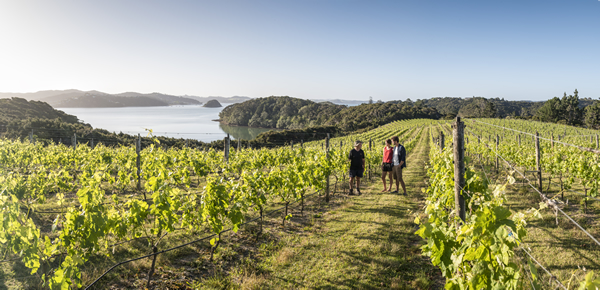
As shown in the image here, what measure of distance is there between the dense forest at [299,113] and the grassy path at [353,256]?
89175 mm

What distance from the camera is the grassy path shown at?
369 centimetres

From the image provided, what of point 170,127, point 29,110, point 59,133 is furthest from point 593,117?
point 29,110

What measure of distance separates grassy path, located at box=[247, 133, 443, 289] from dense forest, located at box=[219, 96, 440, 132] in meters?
89.2

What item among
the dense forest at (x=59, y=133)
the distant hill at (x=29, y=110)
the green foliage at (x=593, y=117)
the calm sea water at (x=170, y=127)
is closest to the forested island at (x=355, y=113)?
the green foliage at (x=593, y=117)

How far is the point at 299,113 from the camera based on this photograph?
11519 cm

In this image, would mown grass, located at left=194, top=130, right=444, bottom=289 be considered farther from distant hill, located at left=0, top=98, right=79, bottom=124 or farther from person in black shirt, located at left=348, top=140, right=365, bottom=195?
distant hill, located at left=0, top=98, right=79, bottom=124

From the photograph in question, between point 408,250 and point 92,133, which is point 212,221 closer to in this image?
point 408,250

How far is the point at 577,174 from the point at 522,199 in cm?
138

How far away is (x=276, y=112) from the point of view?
116312mm

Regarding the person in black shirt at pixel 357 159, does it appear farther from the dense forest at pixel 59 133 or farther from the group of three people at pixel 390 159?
the dense forest at pixel 59 133

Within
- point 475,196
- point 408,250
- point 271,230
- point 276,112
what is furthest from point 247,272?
point 276,112

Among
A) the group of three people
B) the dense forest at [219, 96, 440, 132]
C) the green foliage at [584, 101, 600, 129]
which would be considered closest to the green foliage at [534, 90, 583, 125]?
the green foliage at [584, 101, 600, 129]

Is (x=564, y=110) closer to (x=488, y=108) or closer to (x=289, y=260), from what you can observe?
(x=488, y=108)

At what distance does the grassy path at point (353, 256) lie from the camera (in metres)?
3.69
